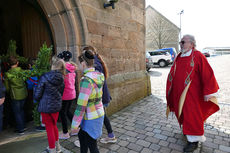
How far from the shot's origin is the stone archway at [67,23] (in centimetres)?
312

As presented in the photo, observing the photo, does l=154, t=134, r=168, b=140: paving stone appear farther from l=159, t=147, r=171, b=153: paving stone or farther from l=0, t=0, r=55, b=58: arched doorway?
l=0, t=0, r=55, b=58: arched doorway

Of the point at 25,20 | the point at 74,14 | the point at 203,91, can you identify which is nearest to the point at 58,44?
the point at 74,14

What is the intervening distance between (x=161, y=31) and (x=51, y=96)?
28.7 m

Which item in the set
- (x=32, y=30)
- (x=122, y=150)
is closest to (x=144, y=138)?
(x=122, y=150)

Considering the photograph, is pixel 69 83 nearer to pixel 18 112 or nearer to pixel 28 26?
pixel 18 112

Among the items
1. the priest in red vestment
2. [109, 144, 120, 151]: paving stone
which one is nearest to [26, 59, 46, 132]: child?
[109, 144, 120, 151]: paving stone

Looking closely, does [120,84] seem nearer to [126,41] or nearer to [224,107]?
[126,41]

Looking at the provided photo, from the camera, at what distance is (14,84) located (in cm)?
309

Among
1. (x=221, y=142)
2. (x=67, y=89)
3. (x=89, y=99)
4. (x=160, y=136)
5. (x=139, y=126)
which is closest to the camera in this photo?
(x=89, y=99)

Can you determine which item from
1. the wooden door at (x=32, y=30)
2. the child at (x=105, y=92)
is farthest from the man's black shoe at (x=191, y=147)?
the wooden door at (x=32, y=30)

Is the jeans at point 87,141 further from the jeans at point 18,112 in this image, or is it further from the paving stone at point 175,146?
the jeans at point 18,112

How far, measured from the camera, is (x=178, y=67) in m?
2.77

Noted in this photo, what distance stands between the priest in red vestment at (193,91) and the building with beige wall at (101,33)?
186cm

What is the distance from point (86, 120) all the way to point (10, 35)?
5285 millimetres
